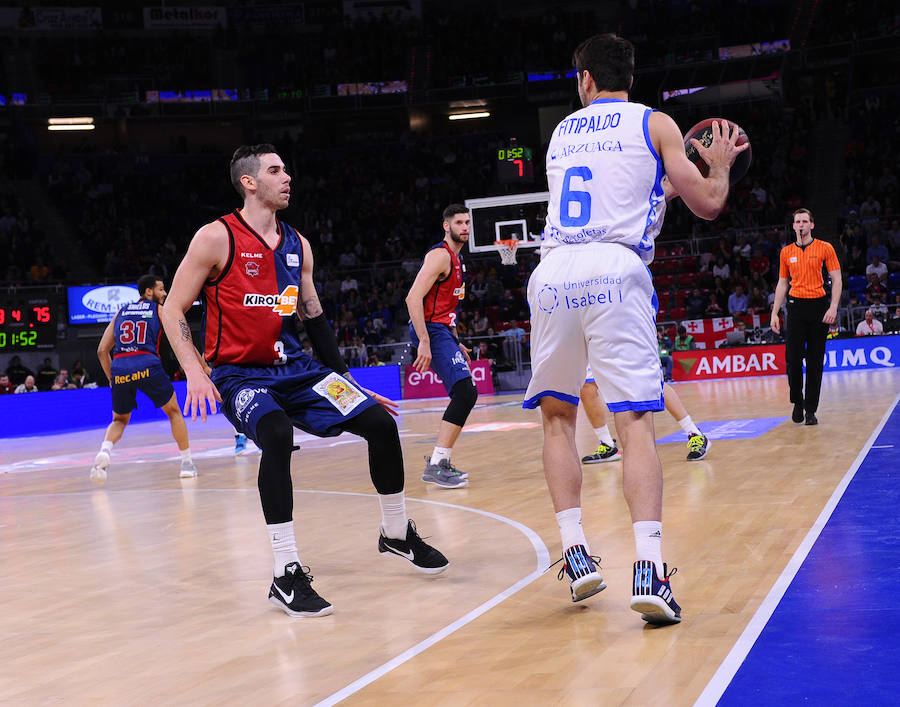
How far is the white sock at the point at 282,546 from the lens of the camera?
4.19 m

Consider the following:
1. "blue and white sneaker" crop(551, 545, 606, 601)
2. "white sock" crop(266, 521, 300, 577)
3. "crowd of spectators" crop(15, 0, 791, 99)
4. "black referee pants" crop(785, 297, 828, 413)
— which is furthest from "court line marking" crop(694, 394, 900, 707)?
"crowd of spectators" crop(15, 0, 791, 99)

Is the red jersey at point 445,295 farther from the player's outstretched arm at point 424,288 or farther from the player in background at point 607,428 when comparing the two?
the player in background at point 607,428

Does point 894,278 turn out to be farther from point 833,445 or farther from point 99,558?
point 99,558

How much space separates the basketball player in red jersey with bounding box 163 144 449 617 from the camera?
423 cm

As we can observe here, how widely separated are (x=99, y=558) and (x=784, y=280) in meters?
7.30

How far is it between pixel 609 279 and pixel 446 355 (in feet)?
14.5

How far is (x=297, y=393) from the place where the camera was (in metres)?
4.53

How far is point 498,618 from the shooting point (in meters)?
3.78

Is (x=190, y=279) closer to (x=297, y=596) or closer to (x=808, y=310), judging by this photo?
(x=297, y=596)

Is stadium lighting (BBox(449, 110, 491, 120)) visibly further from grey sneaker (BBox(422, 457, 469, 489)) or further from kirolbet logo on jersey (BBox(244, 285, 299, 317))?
kirolbet logo on jersey (BBox(244, 285, 299, 317))

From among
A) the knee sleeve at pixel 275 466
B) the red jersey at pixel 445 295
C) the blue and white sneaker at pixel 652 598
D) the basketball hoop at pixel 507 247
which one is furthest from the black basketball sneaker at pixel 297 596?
the basketball hoop at pixel 507 247

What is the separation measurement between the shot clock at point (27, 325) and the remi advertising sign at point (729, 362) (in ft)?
51.2

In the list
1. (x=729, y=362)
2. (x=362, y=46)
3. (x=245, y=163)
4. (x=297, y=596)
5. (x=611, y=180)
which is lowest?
(x=729, y=362)

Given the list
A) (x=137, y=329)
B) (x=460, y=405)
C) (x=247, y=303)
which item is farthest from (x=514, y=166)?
(x=247, y=303)
